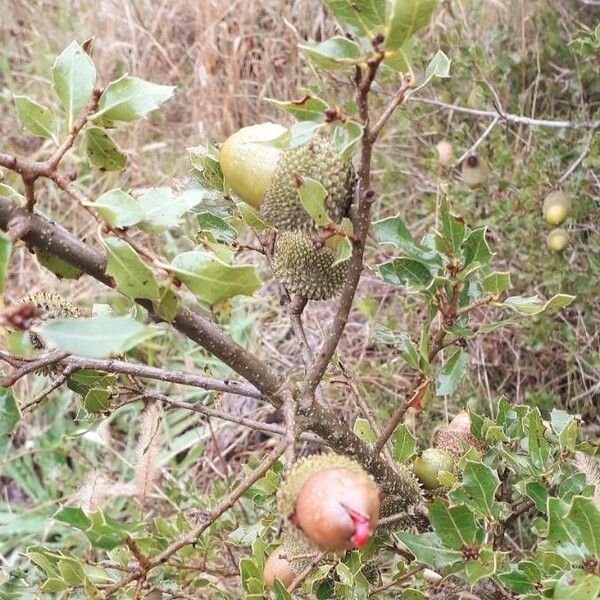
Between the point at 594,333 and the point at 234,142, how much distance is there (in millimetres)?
1185

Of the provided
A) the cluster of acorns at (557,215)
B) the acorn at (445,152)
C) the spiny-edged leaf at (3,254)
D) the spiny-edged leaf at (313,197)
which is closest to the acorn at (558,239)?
the cluster of acorns at (557,215)

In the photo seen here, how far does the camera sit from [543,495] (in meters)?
0.86

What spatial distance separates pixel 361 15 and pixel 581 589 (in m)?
0.49

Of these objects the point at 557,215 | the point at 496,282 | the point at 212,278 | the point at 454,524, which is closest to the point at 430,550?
the point at 454,524

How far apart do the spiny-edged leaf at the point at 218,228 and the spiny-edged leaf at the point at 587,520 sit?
504 millimetres

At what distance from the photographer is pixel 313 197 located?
66 centimetres

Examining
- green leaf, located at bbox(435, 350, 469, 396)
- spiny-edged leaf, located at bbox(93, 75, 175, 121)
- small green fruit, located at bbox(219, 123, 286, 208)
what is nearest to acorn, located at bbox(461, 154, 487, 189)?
green leaf, located at bbox(435, 350, 469, 396)

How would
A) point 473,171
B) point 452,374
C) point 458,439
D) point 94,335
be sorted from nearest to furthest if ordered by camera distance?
point 94,335 → point 452,374 → point 458,439 → point 473,171

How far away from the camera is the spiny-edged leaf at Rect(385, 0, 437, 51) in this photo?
1.87 feet

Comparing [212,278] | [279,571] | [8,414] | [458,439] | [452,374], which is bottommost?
[279,571]

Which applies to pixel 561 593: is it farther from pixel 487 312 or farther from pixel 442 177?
pixel 442 177

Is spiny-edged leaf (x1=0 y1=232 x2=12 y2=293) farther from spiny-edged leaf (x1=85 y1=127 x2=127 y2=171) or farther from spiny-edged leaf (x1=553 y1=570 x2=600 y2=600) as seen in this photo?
spiny-edged leaf (x1=553 y1=570 x2=600 y2=600)

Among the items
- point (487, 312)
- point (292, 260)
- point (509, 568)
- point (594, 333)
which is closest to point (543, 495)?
point (509, 568)

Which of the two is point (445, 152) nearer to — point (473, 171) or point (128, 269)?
point (473, 171)
